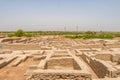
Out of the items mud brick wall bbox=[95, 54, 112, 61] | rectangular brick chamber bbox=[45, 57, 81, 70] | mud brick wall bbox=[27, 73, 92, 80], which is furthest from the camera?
mud brick wall bbox=[95, 54, 112, 61]

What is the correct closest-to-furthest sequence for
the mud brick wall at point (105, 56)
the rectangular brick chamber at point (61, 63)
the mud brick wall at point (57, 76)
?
1. the mud brick wall at point (57, 76)
2. the rectangular brick chamber at point (61, 63)
3. the mud brick wall at point (105, 56)

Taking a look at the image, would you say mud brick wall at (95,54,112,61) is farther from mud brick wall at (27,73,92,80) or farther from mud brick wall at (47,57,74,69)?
mud brick wall at (27,73,92,80)

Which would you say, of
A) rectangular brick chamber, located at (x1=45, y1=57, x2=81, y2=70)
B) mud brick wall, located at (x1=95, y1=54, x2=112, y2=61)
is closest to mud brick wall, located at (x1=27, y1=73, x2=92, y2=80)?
rectangular brick chamber, located at (x1=45, y1=57, x2=81, y2=70)

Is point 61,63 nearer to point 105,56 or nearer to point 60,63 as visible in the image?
point 60,63

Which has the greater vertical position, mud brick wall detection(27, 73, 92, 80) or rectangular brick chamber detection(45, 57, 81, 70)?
mud brick wall detection(27, 73, 92, 80)

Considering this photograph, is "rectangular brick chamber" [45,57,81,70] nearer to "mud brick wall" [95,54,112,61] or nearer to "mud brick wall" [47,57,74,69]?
"mud brick wall" [47,57,74,69]

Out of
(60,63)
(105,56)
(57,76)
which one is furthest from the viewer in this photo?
(105,56)

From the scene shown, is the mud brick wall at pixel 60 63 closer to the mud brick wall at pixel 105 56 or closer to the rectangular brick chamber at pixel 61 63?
the rectangular brick chamber at pixel 61 63

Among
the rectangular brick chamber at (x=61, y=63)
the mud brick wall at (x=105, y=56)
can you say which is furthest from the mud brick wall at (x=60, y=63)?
the mud brick wall at (x=105, y=56)

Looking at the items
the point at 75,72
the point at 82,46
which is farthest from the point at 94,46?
the point at 75,72

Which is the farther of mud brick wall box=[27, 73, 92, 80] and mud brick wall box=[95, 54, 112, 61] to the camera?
mud brick wall box=[95, 54, 112, 61]

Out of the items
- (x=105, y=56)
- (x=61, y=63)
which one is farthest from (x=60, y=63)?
(x=105, y=56)

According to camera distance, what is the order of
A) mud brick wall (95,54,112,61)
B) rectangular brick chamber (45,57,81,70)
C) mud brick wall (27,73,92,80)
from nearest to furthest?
mud brick wall (27,73,92,80) < rectangular brick chamber (45,57,81,70) < mud brick wall (95,54,112,61)

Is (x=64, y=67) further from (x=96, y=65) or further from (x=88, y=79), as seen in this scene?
(x=88, y=79)
